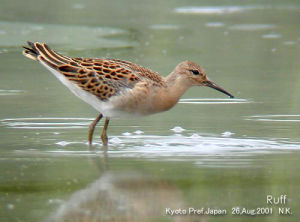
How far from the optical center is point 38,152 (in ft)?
31.3

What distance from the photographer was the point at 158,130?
430 inches

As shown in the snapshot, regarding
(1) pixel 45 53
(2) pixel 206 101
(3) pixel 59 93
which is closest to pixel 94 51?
(3) pixel 59 93

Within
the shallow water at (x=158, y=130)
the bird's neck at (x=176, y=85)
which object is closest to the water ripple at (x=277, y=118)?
the shallow water at (x=158, y=130)

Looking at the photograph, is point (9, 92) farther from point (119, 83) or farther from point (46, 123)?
point (119, 83)

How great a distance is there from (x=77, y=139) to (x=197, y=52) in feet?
22.8

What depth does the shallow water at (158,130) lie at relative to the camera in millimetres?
7582

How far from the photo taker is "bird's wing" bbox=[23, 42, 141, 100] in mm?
10391

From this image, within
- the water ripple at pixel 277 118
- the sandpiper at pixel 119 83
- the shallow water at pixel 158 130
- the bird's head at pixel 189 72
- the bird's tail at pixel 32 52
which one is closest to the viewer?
the shallow water at pixel 158 130

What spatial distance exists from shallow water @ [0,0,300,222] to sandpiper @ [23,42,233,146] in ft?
1.27

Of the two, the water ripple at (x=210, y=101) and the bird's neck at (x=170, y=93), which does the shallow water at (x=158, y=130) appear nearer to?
the water ripple at (x=210, y=101)

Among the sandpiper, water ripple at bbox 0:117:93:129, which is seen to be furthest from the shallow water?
the sandpiper

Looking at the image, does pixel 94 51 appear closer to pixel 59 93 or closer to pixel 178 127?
pixel 59 93

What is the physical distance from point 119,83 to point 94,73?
40 centimetres

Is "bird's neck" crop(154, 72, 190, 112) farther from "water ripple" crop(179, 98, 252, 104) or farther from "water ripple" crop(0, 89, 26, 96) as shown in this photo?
"water ripple" crop(0, 89, 26, 96)
